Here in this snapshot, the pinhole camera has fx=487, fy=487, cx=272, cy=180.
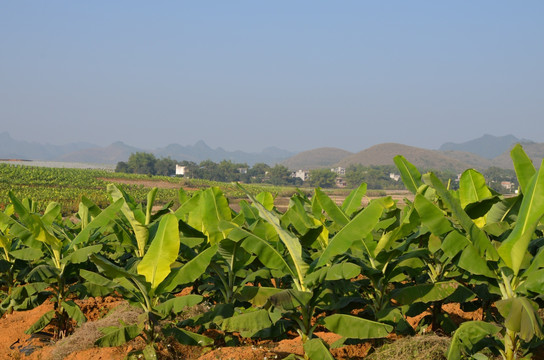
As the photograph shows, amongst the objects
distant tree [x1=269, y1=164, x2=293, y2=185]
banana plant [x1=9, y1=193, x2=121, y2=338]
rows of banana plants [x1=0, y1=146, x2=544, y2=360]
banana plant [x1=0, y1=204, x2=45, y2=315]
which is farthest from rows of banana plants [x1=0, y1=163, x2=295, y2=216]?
distant tree [x1=269, y1=164, x2=293, y2=185]

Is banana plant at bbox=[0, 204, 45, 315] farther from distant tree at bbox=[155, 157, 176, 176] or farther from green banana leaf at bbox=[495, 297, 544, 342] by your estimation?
distant tree at bbox=[155, 157, 176, 176]

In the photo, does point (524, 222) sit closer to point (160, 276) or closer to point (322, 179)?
point (160, 276)

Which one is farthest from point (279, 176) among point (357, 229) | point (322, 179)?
point (357, 229)

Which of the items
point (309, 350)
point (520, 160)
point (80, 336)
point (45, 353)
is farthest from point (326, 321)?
point (45, 353)

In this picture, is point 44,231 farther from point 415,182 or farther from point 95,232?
point 415,182

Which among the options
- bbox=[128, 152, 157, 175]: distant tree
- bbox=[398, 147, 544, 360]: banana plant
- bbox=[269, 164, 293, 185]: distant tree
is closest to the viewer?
bbox=[398, 147, 544, 360]: banana plant

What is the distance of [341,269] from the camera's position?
166 inches

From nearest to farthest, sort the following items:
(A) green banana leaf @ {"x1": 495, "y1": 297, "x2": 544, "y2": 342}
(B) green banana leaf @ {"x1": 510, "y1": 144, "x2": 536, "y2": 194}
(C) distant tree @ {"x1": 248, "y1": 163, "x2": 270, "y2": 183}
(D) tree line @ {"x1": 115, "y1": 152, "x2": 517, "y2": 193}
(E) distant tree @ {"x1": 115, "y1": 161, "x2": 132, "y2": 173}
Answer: (A) green banana leaf @ {"x1": 495, "y1": 297, "x2": 544, "y2": 342} → (B) green banana leaf @ {"x1": 510, "y1": 144, "x2": 536, "y2": 194} → (E) distant tree @ {"x1": 115, "y1": 161, "x2": 132, "y2": 173} → (D) tree line @ {"x1": 115, "y1": 152, "x2": 517, "y2": 193} → (C) distant tree @ {"x1": 248, "y1": 163, "x2": 270, "y2": 183}

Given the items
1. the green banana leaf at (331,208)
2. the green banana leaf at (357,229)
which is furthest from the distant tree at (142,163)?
the green banana leaf at (357,229)

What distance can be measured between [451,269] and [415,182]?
1032 millimetres

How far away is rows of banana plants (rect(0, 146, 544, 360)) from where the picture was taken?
158 inches

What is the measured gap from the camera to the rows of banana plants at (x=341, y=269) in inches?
158

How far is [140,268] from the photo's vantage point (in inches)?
186

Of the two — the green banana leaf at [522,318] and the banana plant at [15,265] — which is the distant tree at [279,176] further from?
the green banana leaf at [522,318]
